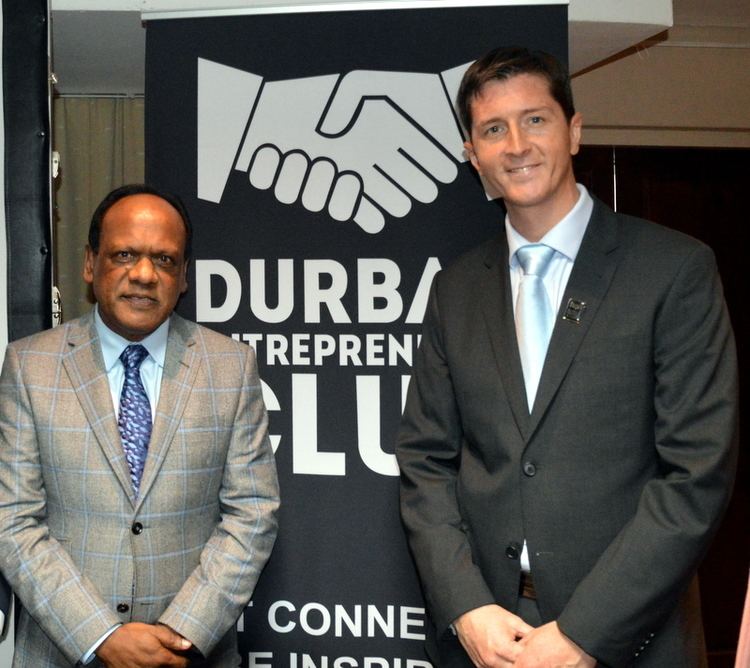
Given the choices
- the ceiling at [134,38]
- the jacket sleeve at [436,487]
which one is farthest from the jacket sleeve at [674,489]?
the ceiling at [134,38]

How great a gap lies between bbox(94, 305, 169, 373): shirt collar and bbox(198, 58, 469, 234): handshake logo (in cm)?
68

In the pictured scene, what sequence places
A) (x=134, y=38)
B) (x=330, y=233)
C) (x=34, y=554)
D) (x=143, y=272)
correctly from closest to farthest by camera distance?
(x=34, y=554)
(x=143, y=272)
(x=330, y=233)
(x=134, y=38)

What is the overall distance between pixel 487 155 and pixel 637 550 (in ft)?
2.78

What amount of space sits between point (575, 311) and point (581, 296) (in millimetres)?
36

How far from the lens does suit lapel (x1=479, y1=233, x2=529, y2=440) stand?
6.40 feet

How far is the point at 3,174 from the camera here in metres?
2.69

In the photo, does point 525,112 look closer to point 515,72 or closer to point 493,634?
point 515,72

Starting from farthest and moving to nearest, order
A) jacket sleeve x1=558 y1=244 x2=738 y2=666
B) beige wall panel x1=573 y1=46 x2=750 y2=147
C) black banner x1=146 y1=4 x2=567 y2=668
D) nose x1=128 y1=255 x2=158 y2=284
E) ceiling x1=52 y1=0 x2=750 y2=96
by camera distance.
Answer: beige wall panel x1=573 y1=46 x2=750 y2=147 → ceiling x1=52 y1=0 x2=750 y2=96 → black banner x1=146 y1=4 x2=567 y2=668 → nose x1=128 y1=255 x2=158 y2=284 → jacket sleeve x1=558 y1=244 x2=738 y2=666

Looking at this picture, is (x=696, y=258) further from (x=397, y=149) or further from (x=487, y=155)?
(x=397, y=149)

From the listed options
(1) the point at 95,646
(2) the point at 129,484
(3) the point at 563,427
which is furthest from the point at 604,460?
(1) the point at 95,646

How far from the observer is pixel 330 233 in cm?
277

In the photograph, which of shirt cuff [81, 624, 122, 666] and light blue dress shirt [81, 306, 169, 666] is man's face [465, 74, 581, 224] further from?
shirt cuff [81, 624, 122, 666]

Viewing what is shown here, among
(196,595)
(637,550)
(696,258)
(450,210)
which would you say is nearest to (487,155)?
(696,258)

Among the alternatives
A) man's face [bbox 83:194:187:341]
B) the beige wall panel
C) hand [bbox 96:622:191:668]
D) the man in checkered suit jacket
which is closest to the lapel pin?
the man in checkered suit jacket
